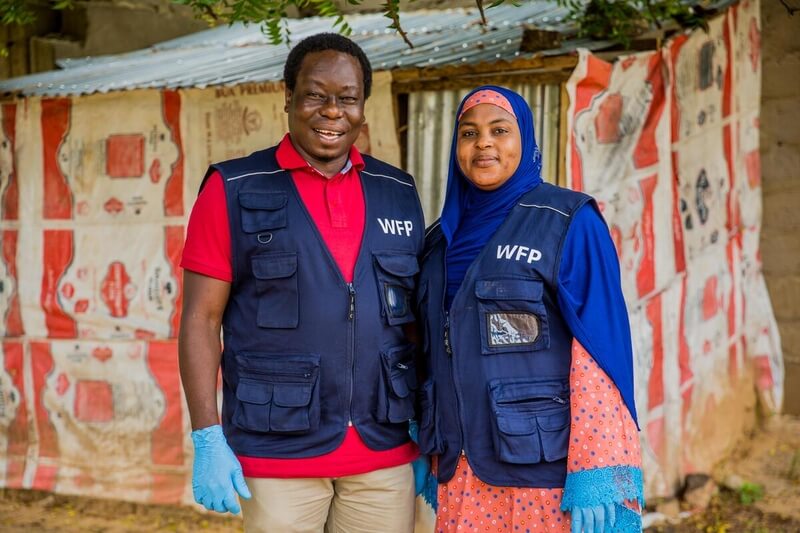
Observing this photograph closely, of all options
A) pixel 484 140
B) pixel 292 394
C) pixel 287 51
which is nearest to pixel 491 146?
pixel 484 140

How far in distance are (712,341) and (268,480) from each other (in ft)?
11.0

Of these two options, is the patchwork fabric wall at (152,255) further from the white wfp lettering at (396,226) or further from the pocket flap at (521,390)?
the pocket flap at (521,390)

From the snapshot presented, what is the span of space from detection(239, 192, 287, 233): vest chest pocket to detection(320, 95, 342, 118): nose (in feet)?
0.83

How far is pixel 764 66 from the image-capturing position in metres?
5.70

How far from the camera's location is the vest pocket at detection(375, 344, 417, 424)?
2637 mm

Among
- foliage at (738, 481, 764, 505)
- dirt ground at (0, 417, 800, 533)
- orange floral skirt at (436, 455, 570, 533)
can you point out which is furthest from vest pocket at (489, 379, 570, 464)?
foliage at (738, 481, 764, 505)

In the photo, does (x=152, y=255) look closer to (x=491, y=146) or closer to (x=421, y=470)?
(x=421, y=470)

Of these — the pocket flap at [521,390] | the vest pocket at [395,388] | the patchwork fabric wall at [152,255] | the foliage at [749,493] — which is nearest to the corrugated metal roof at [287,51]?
the patchwork fabric wall at [152,255]

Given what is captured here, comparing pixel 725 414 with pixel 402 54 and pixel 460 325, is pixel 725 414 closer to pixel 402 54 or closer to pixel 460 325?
pixel 402 54

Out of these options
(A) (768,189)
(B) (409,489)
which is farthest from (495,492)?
(A) (768,189)

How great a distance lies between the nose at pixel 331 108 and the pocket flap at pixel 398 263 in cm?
37

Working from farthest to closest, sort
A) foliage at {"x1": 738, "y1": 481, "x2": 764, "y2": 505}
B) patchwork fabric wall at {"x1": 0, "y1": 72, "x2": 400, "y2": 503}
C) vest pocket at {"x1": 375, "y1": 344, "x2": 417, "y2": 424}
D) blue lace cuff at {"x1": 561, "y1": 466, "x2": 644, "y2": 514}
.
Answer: foliage at {"x1": 738, "y1": 481, "x2": 764, "y2": 505} → patchwork fabric wall at {"x1": 0, "y1": 72, "x2": 400, "y2": 503} → vest pocket at {"x1": 375, "y1": 344, "x2": 417, "y2": 424} → blue lace cuff at {"x1": 561, "y1": 466, "x2": 644, "y2": 514}

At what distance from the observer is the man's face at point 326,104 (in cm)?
264

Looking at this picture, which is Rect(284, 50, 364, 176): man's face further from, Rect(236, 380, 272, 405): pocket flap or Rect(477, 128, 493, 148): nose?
Rect(236, 380, 272, 405): pocket flap
